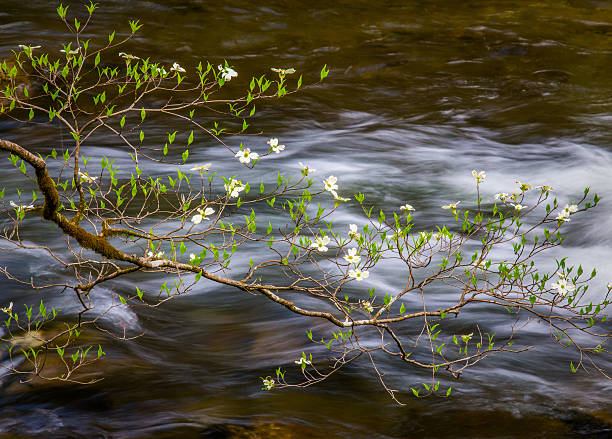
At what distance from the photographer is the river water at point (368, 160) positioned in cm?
380

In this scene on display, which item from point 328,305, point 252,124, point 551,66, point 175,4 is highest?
point 175,4

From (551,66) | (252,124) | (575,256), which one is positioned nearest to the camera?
(575,256)

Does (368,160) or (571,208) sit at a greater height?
(571,208)

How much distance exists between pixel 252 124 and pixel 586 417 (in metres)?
6.77

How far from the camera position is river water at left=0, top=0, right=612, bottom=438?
12.5ft

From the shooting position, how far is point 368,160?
29.0 feet

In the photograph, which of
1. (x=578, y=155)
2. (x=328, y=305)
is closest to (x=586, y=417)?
(x=328, y=305)

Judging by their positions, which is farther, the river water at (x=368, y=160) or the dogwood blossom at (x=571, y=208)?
the river water at (x=368, y=160)

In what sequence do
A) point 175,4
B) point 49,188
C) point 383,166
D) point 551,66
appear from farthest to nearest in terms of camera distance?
1. point 175,4
2. point 551,66
3. point 383,166
4. point 49,188

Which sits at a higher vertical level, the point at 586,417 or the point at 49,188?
the point at 49,188

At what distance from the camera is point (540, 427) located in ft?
12.3

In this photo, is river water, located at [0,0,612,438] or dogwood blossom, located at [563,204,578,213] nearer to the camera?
dogwood blossom, located at [563,204,578,213]

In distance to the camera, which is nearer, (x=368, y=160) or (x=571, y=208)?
(x=571, y=208)

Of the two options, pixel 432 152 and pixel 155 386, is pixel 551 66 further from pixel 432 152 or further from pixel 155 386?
pixel 155 386
